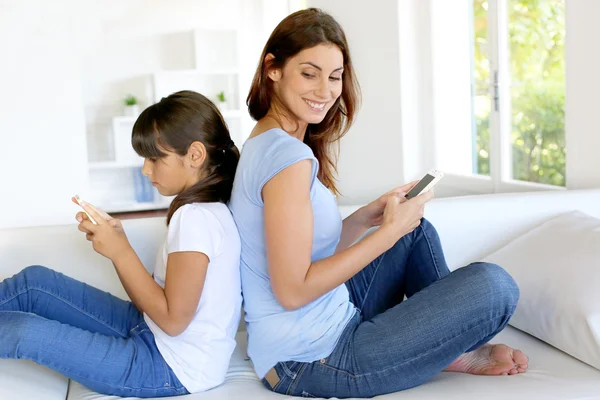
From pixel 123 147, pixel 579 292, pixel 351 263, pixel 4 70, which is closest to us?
pixel 351 263

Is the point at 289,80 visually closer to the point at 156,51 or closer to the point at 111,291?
the point at 111,291

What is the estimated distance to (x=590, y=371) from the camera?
5.44 feet

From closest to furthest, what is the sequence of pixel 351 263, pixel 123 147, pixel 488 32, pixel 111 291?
pixel 351 263
pixel 111 291
pixel 488 32
pixel 123 147

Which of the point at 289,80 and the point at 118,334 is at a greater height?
the point at 289,80

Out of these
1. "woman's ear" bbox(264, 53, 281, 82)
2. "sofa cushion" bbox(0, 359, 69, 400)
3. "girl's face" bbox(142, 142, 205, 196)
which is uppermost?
"woman's ear" bbox(264, 53, 281, 82)

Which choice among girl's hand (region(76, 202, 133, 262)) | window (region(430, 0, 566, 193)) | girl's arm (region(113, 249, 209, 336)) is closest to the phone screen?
girl's arm (region(113, 249, 209, 336))

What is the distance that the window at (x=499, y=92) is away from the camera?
3441mm

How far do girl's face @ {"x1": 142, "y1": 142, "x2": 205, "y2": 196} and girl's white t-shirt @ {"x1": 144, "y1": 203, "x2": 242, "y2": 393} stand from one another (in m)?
0.12

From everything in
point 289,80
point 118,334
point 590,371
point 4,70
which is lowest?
point 590,371

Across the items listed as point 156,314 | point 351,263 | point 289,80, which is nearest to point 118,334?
point 156,314

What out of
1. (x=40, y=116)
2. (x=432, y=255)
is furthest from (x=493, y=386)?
(x=40, y=116)

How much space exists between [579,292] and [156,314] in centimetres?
97

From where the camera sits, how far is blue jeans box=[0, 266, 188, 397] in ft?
4.90

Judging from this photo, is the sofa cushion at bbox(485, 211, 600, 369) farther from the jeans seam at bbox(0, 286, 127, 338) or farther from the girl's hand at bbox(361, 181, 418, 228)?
the jeans seam at bbox(0, 286, 127, 338)
